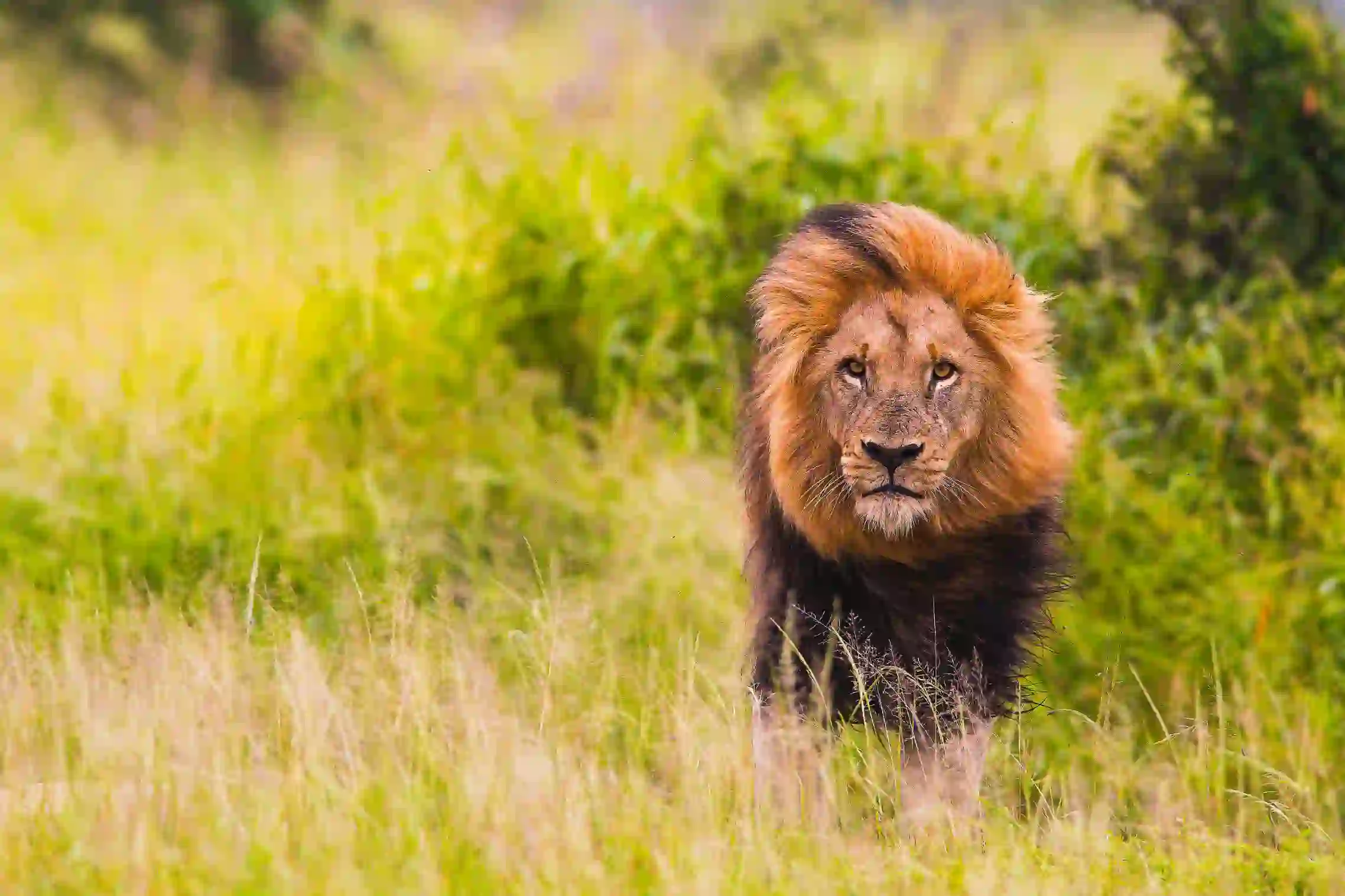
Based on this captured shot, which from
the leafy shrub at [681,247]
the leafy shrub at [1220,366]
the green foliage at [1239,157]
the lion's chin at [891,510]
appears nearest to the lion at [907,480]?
the lion's chin at [891,510]

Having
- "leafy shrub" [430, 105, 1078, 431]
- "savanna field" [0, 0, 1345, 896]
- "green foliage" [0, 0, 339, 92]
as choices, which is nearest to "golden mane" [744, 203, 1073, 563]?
"savanna field" [0, 0, 1345, 896]

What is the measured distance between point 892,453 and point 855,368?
229 mm

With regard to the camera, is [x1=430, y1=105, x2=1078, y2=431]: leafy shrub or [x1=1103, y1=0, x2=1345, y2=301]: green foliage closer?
[x1=1103, y1=0, x2=1345, y2=301]: green foliage

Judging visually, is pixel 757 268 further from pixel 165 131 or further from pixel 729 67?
pixel 165 131

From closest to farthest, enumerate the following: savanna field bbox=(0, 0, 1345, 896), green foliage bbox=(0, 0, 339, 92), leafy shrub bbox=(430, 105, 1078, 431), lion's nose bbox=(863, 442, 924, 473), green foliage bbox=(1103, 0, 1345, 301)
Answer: savanna field bbox=(0, 0, 1345, 896) < lion's nose bbox=(863, 442, 924, 473) < green foliage bbox=(1103, 0, 1345, 301) < leafy shrub bbox=(430, 105, 1078, 431) < green foliage bbox=(0, 0, 339, 92)

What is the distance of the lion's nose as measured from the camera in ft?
10.9

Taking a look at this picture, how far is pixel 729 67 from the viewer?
8.75 m

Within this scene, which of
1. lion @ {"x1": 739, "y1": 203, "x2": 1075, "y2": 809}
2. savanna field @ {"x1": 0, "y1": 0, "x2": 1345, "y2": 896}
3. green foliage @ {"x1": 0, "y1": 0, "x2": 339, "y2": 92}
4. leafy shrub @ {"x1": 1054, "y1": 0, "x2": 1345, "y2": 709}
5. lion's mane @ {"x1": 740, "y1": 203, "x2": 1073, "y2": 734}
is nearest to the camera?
savanna field @ {"x1": 0, "y1": 0, "x2": 1345, "y2": 896}

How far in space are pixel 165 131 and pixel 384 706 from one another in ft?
28.5

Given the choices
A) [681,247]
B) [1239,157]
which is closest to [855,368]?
[681,247]

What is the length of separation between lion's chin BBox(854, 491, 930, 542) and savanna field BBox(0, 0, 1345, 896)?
0.46 m

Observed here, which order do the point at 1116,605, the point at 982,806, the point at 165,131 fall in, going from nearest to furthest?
the point at 982,806, the point at 1116,605, the point at 165,131

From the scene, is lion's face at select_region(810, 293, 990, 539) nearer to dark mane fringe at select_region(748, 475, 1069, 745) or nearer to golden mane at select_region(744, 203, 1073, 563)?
golden mane at select_region(744, 203, 1073, 563)

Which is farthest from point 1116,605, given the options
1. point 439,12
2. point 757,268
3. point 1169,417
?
point 439,12
